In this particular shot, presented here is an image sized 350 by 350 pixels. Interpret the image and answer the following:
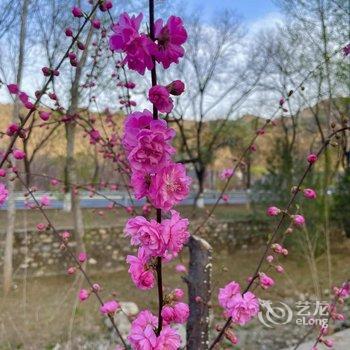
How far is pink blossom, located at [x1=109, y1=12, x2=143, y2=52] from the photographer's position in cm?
84

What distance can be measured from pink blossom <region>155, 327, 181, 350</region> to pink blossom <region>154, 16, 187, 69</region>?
1.70 feet

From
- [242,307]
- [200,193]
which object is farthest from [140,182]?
[200,193]

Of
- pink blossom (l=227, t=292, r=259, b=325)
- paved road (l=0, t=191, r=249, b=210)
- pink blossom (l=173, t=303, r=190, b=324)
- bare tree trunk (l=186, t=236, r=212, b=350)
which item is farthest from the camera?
paved road (l=0, t=191, r=249, b=210)

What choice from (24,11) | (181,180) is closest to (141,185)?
(181,180)

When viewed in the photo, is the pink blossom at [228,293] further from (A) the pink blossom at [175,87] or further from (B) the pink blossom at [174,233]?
(A) the pink blossom at [175,87]

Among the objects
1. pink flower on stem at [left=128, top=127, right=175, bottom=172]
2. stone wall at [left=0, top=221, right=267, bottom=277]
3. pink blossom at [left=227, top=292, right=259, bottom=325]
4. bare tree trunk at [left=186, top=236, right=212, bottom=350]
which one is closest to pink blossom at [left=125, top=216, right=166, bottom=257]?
pink flower on stem at [left=128, top=127, right=175, bottom=172]

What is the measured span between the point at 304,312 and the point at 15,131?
667 cm

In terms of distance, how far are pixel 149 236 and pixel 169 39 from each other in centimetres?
36

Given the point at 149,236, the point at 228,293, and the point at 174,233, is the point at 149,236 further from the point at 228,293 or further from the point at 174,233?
the point at 228,293

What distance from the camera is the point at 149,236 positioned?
872mm

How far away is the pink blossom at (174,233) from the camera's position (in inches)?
34.7

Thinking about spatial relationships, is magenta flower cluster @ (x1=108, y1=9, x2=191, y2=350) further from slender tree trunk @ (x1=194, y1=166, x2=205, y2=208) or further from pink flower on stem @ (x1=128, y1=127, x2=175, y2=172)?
slender tree trunk @ (x1=194, y1=166, x2=205, y2=208)

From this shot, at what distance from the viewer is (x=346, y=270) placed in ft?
33.0

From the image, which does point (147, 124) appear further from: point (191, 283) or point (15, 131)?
point (191, 283)
